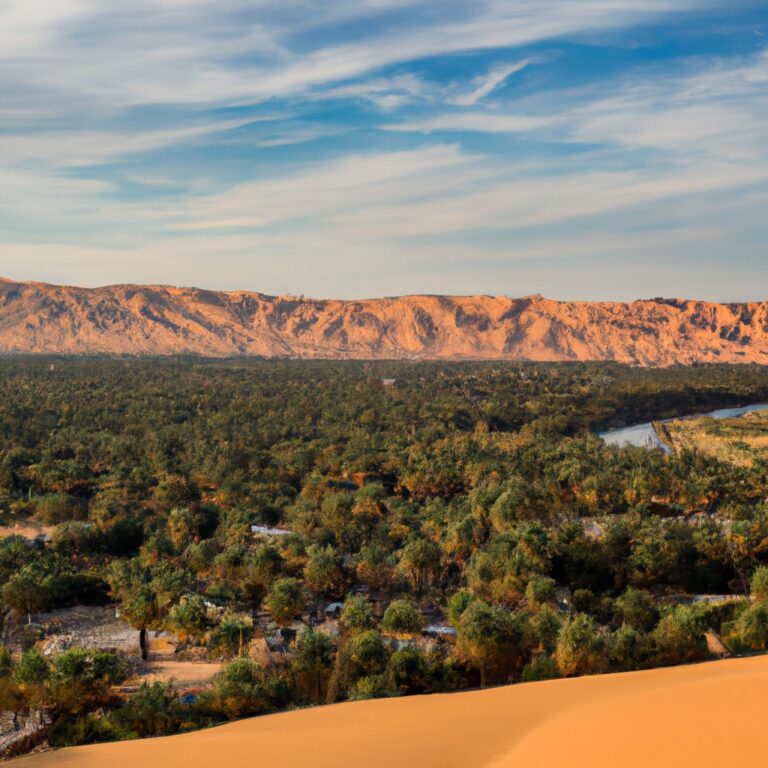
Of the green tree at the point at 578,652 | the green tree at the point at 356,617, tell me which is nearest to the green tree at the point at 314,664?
the green tree at the point at 356,617

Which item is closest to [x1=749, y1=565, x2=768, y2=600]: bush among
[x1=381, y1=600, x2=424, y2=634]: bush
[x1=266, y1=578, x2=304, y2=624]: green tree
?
[x1=381, y1=600, x2=424, y2=634]: bush

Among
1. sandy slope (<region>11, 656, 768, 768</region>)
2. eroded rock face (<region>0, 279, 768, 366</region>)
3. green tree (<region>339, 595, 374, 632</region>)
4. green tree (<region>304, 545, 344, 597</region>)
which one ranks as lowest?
green tree (<region>304, 545, 344, 597</region>)

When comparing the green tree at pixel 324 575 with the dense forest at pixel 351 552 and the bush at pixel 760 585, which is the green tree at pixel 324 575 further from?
the bush at pixel 760 585

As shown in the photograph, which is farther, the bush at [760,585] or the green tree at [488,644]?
the bush at [760,585]

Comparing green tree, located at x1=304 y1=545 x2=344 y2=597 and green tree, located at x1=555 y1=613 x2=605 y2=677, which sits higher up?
green tree, located at x1=555 y1=613 x2=605 y2=677

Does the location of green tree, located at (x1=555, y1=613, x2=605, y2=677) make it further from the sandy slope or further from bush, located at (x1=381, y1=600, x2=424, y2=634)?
bush, located at (x1=381, y1=600, x2=424, y2=634)

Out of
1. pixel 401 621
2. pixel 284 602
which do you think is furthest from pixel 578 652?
pixel 284 602
